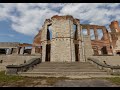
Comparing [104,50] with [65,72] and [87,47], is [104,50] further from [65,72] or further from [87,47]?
A: [65,72]

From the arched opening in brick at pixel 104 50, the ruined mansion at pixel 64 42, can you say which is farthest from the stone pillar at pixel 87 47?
the arched opening in brick at pixel 104 50

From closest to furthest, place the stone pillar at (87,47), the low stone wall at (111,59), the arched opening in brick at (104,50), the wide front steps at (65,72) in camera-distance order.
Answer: the wide front steps at (65,72), the low stone wall at (111,59), the stone pillar at (87,47), the arched opening in brick at (104,50)

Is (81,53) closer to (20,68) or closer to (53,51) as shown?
(53,51)

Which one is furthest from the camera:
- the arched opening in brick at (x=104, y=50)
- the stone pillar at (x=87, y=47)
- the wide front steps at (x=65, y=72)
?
the arched opening in brick at (x=104, y=50)

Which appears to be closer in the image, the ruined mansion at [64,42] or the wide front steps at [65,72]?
the wide front steps at [65,72]

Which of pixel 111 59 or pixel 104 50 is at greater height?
pixel 104 50

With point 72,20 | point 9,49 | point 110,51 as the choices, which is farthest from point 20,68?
point 110,51

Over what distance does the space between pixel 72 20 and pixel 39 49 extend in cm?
1374

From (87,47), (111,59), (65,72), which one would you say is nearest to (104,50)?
(87,47)

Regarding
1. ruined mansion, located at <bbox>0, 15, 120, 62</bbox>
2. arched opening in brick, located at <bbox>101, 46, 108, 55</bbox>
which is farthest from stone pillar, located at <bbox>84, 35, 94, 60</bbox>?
arched opening in brick, located at <bbox>101, 46, 108, 55</bbox>

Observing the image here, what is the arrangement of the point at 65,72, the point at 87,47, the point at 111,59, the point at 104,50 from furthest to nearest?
the point at 104,50 < the point at 87,47 < the point at 111,59 < the point at 65,72

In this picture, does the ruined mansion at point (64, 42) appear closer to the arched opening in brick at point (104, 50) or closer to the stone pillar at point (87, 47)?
the stone pillar at point (87, 47)

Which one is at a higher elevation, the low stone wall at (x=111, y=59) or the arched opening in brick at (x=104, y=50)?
the arched opening in brick at (x=104, y=50)

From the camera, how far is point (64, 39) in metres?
19.6
